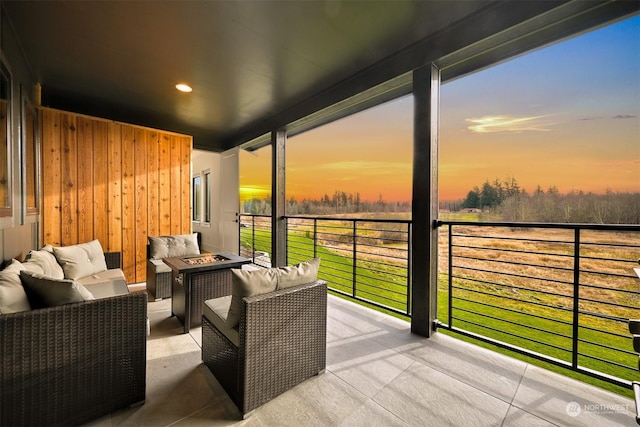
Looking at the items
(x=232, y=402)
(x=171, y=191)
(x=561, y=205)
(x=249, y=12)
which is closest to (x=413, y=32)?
(x=249, y=12)

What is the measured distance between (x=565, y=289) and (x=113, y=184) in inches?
221

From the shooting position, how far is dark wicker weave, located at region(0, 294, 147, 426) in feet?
3.63

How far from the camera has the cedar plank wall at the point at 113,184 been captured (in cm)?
310

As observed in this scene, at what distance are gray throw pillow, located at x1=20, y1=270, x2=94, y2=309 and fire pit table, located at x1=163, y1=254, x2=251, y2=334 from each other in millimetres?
929

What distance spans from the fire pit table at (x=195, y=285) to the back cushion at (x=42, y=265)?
814mm

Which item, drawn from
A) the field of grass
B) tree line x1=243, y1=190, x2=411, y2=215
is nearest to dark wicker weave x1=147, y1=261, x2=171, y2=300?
tree line x1=243, y1=190, x2=411, y2=215

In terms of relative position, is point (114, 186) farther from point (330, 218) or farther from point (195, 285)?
point (330, 218)

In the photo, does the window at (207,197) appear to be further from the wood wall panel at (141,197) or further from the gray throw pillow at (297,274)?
the gray throw pillow at (297,274)

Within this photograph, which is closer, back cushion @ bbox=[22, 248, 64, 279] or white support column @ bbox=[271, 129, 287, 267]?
back cushion @ bbox=[22, 248, 64, 279]

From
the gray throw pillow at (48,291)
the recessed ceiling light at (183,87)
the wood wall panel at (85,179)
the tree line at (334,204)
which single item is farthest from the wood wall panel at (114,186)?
the gray throw pillow at (48,291)

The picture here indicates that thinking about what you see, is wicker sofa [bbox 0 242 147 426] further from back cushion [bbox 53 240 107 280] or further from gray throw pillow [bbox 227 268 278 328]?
back cushion [bbox 53 240 107 280]

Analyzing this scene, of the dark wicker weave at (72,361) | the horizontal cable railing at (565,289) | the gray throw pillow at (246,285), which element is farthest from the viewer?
the horizontal cable railing at (565,289)

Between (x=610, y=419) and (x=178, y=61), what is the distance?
4.07 meters

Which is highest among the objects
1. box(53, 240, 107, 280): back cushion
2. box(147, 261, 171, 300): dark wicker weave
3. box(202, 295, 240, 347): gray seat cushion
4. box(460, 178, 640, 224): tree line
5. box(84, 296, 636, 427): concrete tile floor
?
box(460, 178, 640, 224): tree line
